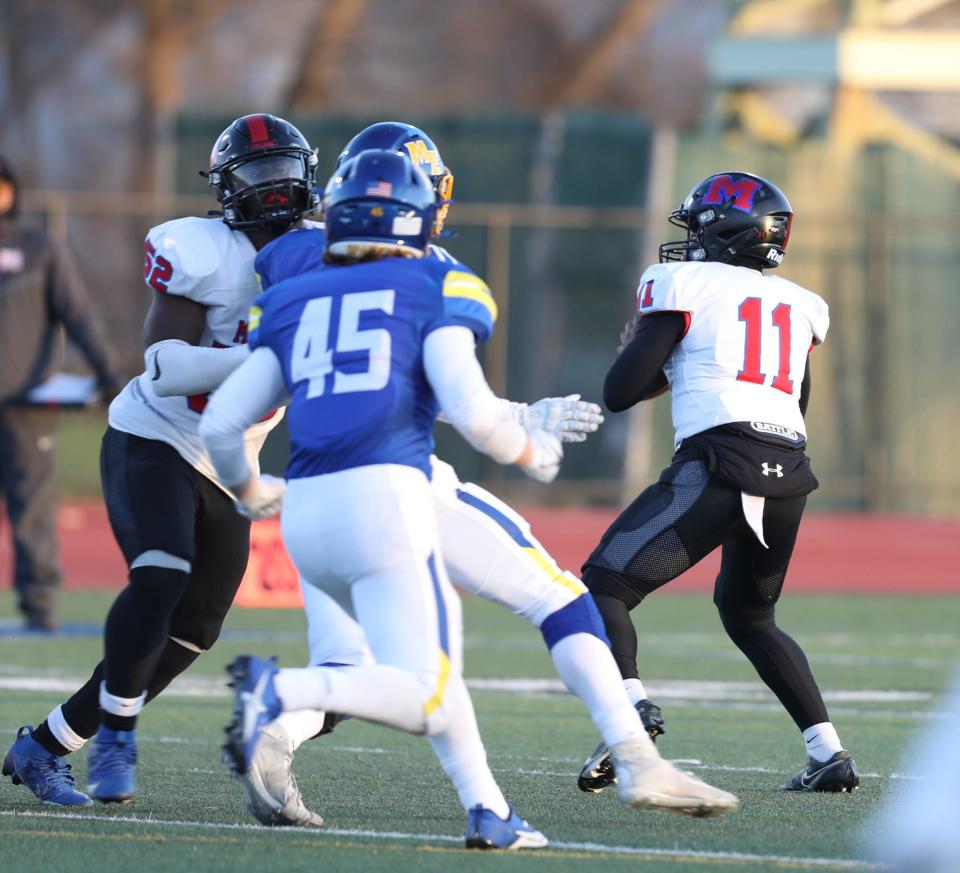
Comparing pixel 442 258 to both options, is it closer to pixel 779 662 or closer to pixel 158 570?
pixel 158 570

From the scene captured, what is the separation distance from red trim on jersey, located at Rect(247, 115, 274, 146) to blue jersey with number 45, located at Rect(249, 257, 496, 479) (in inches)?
37.8

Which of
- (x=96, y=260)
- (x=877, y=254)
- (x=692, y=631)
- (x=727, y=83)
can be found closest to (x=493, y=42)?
(x=96, y=260)

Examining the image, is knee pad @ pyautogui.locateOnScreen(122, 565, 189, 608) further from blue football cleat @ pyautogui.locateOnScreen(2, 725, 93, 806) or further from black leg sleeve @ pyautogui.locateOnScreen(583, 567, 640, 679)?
black leg sleeve @ pyautogui.locateOnScreen(583, 567, 640, 679)

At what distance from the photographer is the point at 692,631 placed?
1104cm

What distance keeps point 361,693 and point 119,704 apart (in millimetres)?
1092

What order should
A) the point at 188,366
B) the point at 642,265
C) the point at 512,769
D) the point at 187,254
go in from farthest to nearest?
the point at 642,265 < the point at 512,769 < the point at 187,254 < the point at 188,366

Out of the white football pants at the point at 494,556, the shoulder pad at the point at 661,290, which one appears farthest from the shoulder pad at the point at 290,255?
the shoulder pad at the point at 661,290

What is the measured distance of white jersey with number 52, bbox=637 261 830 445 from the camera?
5.86m

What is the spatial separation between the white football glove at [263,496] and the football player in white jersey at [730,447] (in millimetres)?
1224

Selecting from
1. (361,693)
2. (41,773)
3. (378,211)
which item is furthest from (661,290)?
(41,773)

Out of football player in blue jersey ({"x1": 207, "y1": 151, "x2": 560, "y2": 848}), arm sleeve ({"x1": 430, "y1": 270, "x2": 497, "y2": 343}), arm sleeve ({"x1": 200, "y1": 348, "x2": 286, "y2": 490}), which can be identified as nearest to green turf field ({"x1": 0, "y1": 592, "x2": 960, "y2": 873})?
football player in blue jersey ({"x1": 207, "y1": 151, "x2": 560, "y2": 848})

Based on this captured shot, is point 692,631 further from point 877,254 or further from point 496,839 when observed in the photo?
point 877,254

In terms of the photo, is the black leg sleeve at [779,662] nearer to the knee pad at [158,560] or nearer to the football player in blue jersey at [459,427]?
the football player in blue jersey at [459,427]

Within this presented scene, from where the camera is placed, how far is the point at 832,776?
576 cm
